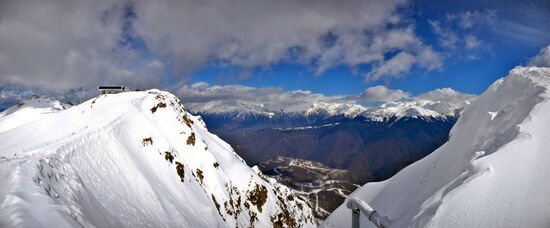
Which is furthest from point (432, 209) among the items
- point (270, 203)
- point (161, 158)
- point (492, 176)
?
point (270, 203)

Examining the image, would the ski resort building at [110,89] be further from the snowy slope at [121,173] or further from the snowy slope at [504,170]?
the snowy slope at [504,170]

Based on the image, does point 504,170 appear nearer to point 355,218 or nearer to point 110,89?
point 355,218

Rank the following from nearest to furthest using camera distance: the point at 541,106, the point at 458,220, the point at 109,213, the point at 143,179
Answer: the point at 458,220 < the point at 541,106 < the point at 109,213 < the point at 143,179

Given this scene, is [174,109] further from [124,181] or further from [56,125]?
[124,181]

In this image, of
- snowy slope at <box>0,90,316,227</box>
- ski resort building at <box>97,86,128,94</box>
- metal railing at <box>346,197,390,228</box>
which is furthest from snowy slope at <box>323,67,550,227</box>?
ski resort building at <box>97,86,128,94</box>

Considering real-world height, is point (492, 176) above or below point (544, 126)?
below

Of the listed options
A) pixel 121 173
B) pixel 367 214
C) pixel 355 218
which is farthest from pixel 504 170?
pixel 121 173
